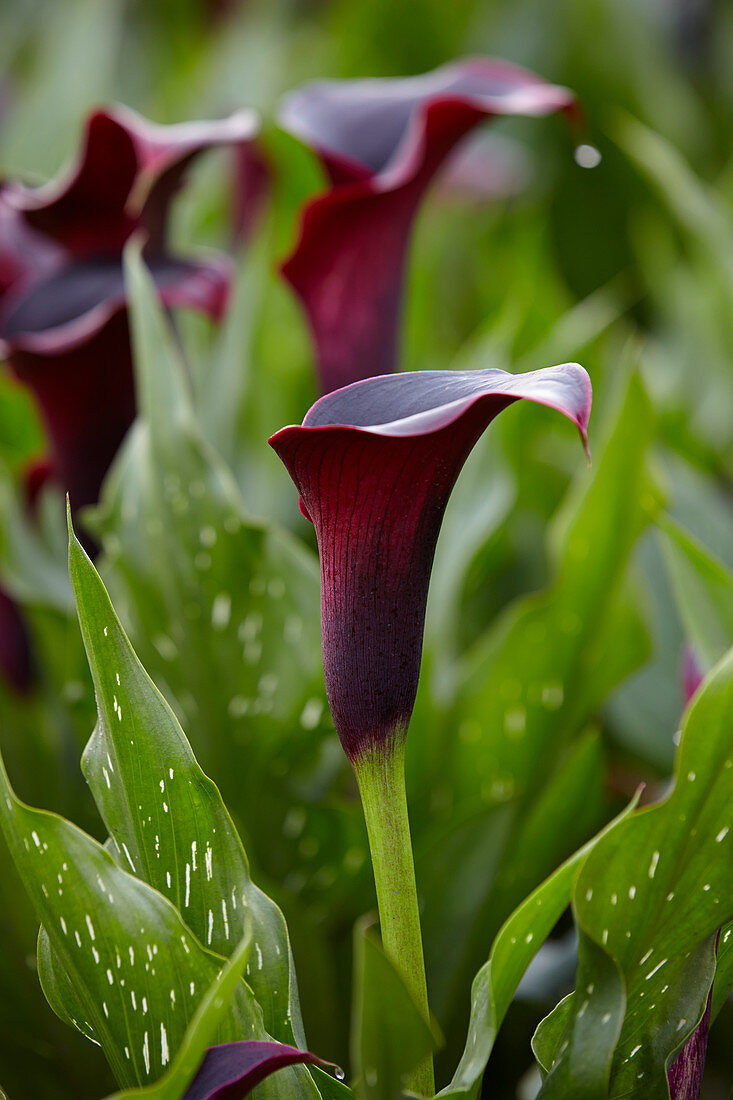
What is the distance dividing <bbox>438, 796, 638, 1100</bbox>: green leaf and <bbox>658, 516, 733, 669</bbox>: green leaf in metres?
0.14

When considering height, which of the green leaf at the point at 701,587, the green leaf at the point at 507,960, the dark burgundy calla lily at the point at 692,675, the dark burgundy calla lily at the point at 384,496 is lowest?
the green leaf at the point at 507,960

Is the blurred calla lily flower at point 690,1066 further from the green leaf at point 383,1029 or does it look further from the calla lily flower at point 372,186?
the calla lily flower at point 372,186

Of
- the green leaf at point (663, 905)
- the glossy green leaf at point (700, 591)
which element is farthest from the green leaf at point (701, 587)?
the green leaf at point (663, 905)

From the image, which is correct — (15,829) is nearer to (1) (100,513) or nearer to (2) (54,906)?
(2) (54,906)

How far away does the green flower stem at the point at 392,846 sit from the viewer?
265mm

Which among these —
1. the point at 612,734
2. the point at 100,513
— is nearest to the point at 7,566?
the point at 100,513

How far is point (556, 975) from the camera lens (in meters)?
0.39

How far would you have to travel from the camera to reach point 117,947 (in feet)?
0.87

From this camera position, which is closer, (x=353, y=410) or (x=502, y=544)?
(x=353, y=410)

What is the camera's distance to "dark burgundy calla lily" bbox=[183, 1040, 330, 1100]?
0.24 metres

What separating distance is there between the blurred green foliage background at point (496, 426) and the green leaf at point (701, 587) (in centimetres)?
4

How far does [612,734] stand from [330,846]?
7.8 inches

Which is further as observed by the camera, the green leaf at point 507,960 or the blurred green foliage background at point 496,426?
the blurred green foliage background at point 496,426

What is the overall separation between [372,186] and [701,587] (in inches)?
7.5
